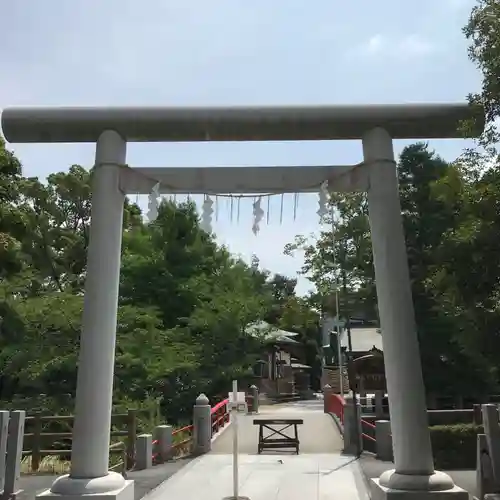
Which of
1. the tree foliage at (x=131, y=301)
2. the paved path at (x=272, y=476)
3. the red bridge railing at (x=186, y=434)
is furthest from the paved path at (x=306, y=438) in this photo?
the tree foliage at (x=131, y=301)

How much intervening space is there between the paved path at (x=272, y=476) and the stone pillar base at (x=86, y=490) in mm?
2495

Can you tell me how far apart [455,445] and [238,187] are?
35.3 feet

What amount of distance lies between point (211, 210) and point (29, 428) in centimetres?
980

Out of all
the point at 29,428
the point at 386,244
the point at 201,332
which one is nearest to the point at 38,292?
the point at 201,332

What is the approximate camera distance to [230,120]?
7344mm

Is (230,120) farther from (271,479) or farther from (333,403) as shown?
(333,403)

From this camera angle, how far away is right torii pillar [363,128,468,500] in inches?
247

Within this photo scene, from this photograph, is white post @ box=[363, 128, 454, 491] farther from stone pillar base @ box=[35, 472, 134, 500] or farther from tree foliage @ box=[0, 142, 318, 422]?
tree foliage @ box=[0, 142, 318, 422]

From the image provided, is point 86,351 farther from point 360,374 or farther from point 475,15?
point 360,374

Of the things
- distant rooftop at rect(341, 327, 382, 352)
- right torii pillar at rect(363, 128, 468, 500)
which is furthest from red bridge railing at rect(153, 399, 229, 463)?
distant rooftop at rect(341, 327, 382, 352)

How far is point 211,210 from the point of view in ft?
25.0

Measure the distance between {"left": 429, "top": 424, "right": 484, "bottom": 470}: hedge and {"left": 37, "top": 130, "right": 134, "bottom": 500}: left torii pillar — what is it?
10178 mm

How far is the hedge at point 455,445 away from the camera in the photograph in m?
14.2

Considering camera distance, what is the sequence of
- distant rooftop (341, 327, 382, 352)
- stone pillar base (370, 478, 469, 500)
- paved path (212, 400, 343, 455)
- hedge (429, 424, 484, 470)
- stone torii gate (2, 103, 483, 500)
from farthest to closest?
1. distant rooftop (341, 327, 382, 352)
2. paved path (212, 400, 343, 455)
3. hedge (429, 424, 484, 470)
4. stone torii gate (2, 103, 483, 500)
5. stone pillar base (370, 478, 469, 500)
